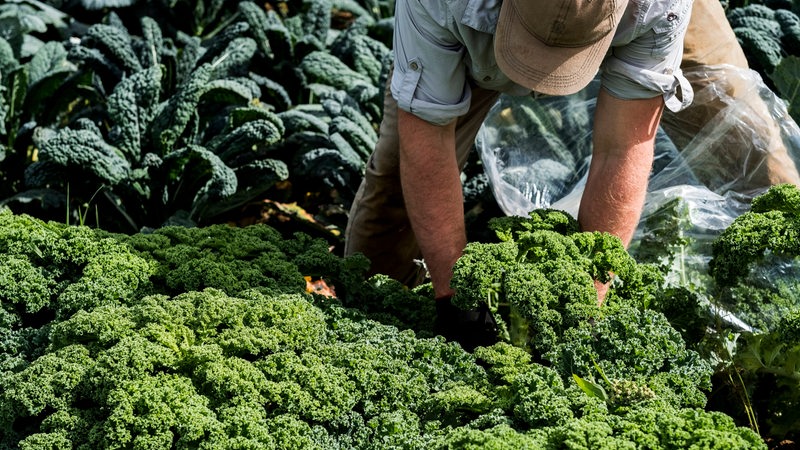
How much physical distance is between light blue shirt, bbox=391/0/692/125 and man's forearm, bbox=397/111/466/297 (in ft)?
0.30

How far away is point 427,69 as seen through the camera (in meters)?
3.81

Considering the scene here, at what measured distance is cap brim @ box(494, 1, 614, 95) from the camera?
336 centimetres

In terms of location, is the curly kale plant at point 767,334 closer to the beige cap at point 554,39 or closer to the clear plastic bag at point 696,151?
the beige cap at point 554,39

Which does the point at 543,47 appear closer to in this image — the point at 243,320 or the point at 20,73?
the point at 243,320

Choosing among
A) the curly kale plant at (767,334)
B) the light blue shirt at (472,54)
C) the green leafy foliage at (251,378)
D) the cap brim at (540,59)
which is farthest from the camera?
the light blue shirt at (472,54)

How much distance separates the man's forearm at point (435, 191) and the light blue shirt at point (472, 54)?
91 mm

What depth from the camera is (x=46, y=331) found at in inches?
146

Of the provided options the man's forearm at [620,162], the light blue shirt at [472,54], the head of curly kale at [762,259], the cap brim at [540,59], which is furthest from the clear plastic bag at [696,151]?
the cap brim at [540,59]

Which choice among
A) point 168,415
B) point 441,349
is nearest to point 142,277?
point 168,415

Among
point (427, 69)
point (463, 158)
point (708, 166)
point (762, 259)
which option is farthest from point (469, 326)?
point (708, 166)

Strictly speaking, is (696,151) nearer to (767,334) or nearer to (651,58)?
(651,58)

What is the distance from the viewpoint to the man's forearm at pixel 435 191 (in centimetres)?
394

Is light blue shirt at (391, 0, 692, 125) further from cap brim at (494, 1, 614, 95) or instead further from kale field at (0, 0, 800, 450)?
kale field at (0, 0, 800, 450)

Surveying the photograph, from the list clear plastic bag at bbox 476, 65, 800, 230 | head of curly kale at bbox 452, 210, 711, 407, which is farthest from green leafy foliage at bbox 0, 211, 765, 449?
clear plastic bag at bbox 476, 65, 800, 230
